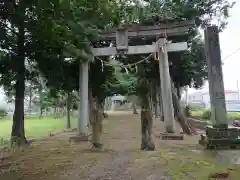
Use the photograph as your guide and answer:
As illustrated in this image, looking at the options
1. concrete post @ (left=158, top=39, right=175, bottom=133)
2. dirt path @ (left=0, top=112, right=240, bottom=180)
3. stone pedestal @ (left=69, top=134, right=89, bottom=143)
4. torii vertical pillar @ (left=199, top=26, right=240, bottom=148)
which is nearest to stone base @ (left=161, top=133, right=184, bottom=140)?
concrete post @ (left=158, top=39, right=175, bottom=133)

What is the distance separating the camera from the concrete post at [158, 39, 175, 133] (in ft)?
39.5

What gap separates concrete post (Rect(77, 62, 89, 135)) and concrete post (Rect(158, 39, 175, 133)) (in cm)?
313

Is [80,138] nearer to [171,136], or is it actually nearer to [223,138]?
[171,136]

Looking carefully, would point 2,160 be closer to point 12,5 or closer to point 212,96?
point 12,5

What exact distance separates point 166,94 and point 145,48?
7.35ft

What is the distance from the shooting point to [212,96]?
9656 millimetres

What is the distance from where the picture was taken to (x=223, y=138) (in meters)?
9.05

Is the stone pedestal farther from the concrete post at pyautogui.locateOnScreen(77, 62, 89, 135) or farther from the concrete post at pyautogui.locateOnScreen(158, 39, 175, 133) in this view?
the concrete post at pyautogui.locateOnScreen(158, 39, 175, 133)

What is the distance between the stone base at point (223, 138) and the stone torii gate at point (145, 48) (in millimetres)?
3136

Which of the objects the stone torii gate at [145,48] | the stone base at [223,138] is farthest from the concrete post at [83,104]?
the stone base at [223,138]

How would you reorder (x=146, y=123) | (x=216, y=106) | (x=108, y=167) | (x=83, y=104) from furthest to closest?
(x=83, y=104), (x=216, y=106), (x=146, y=123), (x=108, y=167)

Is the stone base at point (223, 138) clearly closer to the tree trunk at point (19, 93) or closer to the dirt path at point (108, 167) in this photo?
the dirt path at point (108, 167)

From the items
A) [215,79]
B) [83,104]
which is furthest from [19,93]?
[215,79]

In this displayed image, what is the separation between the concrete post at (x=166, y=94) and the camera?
A: 39.5ft
